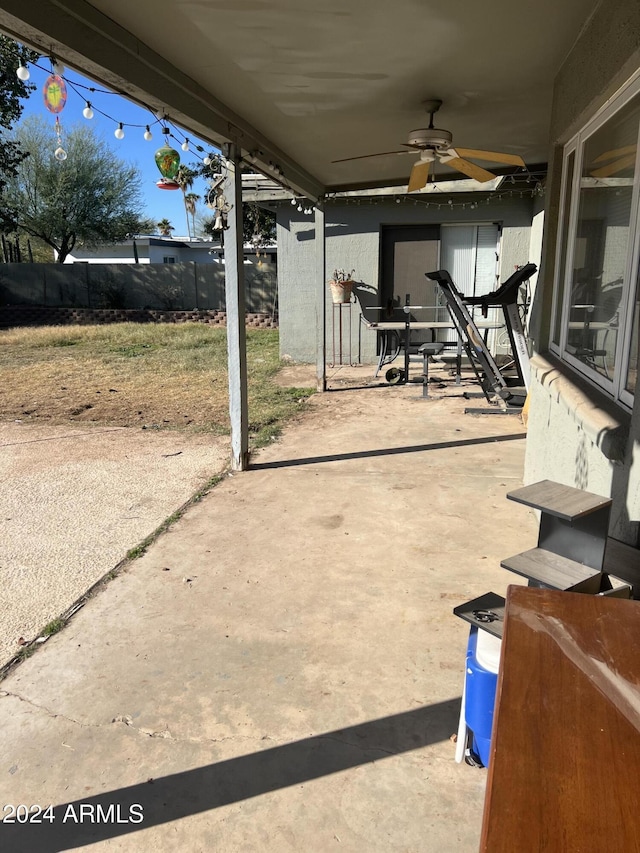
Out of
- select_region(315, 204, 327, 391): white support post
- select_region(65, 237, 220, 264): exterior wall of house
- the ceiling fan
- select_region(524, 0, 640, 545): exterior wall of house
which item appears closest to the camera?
select_region(524, 0, 640, 545): exterior wall of house

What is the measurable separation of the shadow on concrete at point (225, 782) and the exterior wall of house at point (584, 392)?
97 cm

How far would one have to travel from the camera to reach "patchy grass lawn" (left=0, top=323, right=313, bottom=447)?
6.51 metres

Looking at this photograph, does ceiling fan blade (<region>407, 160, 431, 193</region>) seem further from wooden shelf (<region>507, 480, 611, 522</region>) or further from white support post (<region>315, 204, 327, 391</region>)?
wooden shelf (<region>507, 480, 611, 522</region>)

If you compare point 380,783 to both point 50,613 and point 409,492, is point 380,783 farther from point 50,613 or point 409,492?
point 409,492

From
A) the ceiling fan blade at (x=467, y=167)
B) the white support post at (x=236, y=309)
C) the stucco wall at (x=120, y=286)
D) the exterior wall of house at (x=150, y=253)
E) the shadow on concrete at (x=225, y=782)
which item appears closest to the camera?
the shadow on concrete at (x=225, y=782)

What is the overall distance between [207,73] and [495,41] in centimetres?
160

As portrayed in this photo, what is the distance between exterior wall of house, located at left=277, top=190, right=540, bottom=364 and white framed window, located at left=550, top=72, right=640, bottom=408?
5.34 metres

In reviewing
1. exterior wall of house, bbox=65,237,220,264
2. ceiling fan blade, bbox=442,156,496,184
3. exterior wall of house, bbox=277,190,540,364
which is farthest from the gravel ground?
exterior wall of house, bbox=65,237,220,264

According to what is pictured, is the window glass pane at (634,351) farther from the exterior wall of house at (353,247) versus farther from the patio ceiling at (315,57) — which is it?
the exterior wall of house at (353,247)

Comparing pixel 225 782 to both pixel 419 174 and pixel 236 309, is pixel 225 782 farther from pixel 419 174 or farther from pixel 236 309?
pixel 419 174

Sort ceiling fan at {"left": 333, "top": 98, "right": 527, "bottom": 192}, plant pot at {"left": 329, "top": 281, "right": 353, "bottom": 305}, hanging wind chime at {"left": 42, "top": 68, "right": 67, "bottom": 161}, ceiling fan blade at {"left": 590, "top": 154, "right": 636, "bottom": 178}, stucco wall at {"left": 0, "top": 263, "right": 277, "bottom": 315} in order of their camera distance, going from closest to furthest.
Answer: ceiling fan blade at {"left": 590, "top": 154, "right": 636, "bottom": 178} → hanging wind chime at {"left": 42, "top": 68, "right": 67, "bottom": 161} → ceiling fan at {"left": 333, "top": 98, "right": 527, "bottom": 192} → plant pot at {"left": 329, "top": 281, "right": 353, "bottom": 305} → stucco wall at {"left": 0, "top": 263, "right": 277, "bottom": 315}

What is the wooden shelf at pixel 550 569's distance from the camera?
153cm

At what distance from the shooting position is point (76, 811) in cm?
174

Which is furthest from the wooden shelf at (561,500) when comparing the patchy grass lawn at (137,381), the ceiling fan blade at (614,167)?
the patchy grass lawn at (137,381)
